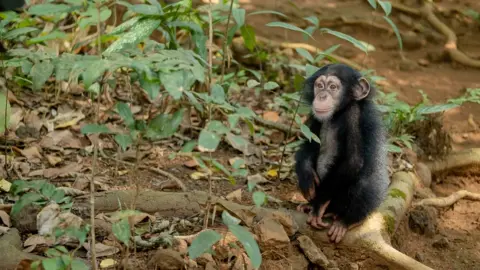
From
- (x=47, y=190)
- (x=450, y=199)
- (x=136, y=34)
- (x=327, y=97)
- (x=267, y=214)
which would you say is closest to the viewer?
(x=47, y=190)

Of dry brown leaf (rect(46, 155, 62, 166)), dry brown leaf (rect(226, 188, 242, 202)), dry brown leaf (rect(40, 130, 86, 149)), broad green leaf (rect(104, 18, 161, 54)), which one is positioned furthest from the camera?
dry brown leaf (rect(40, 130, 86, 149))

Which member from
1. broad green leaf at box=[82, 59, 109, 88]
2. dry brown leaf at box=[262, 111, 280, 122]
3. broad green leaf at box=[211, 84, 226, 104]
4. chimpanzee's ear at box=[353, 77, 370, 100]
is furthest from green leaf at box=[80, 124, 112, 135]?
dry brown leaf at box=[262, 111, 280, 122]

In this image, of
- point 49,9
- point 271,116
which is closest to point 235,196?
point 271,116

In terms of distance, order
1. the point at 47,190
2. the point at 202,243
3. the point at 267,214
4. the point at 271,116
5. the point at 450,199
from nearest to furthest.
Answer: the point at 202,243 < the point at 47,190 < the point at 267,214 < the point at 450,199 < the point at 271,116

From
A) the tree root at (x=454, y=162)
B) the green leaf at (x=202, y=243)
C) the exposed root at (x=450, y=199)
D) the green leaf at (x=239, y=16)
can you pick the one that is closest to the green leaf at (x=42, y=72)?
the green leaf at (x=202, y=243)

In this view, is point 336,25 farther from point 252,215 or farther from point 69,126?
point 252,215

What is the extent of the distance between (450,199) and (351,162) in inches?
57.5

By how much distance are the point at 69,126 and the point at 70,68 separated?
2.81 m

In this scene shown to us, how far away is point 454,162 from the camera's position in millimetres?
6043

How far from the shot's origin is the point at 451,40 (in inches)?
351

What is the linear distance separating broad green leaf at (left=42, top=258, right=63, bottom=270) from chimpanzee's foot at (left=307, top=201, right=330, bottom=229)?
1.90 metres

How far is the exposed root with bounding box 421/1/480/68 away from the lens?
8516mm

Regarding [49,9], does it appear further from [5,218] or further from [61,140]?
[61,140]

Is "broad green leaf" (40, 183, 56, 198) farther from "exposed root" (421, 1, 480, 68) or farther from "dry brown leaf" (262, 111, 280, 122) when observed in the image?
"exposed root" (421, 1, 480, 68)
